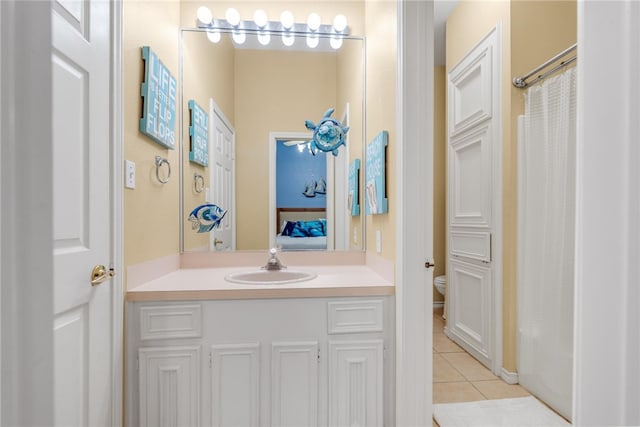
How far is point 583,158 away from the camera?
0.46 metres

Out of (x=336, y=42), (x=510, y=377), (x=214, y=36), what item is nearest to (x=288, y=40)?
(x=336, y=42)

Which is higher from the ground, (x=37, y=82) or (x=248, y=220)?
(x=37, y=82)

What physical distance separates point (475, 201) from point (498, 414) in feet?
4.69

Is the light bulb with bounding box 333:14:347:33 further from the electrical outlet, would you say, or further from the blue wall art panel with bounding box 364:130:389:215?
the electrical outlet

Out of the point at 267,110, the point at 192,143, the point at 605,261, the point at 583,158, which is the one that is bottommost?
the point at 605,261

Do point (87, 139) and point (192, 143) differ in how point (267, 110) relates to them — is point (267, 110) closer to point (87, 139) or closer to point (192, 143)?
point (192, 143)

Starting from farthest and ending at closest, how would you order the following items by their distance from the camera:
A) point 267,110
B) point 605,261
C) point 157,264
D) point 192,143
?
1. point 267,110
2. point 192,143
3. point 157,264
4. point 605,261

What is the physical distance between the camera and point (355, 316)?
148 centimetres

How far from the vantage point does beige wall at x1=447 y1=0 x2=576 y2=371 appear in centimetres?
215

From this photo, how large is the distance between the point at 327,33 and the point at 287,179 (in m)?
1.01

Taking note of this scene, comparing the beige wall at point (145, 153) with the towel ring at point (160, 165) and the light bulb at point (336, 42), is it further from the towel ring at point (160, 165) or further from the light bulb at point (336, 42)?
the light bulb at point (336, 42)

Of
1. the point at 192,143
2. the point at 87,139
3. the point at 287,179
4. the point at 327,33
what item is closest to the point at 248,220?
the point at 287,179

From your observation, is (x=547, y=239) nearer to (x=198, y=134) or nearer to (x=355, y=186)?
(x=355, y=186)

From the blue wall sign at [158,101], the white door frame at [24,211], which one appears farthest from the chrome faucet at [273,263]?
the white door frame at [24,211]
